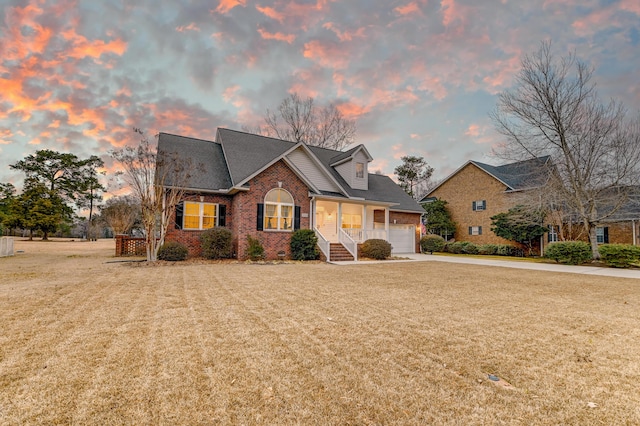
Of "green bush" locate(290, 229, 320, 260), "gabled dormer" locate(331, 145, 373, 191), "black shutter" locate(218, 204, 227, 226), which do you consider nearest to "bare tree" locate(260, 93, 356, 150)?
"gabled dormer" locate(331, 145, 373, 191)

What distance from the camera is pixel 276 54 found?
15.3m

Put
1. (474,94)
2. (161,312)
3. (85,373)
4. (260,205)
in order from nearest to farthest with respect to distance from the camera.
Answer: (85,373), (161,312), (260,205), (474,94)

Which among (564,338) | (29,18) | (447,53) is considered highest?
(447,53)

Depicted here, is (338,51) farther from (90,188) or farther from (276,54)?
(90,188)

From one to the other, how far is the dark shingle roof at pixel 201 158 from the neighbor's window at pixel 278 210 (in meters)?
2.34

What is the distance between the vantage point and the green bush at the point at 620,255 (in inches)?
527

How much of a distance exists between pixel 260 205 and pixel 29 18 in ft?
34.7

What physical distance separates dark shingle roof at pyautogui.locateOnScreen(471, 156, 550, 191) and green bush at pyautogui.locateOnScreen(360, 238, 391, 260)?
32.0ft

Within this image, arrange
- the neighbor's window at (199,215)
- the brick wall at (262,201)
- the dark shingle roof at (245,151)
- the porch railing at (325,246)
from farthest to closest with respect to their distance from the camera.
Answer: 1. the dark shingle roof at (245,151)
2. the porch railing at (325,246)
3. the neighbor's window at (199,215)
4. the brick wall at (262,201)

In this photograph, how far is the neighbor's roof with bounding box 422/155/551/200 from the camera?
16766 mm

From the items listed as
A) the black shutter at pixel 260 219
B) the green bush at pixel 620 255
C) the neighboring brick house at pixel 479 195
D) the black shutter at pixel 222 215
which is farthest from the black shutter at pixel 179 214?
the neighboring brick house at pixel 479 195

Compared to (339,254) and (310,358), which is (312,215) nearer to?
(339,254)

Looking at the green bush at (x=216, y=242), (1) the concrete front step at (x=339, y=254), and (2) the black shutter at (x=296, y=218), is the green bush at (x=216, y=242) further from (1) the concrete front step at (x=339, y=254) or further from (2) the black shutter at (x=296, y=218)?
(1) the concrete front step at (x=339, y=254)

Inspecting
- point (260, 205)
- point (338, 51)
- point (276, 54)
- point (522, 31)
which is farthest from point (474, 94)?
point (260, 205)
